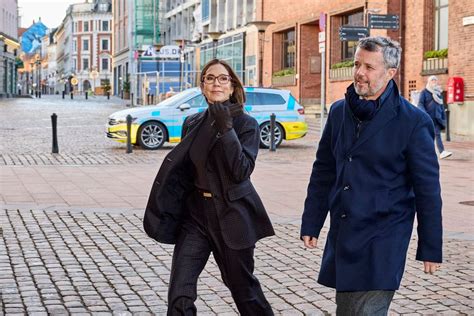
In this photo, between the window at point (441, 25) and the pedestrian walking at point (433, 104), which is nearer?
the pedestrian walking at point (433, 104)

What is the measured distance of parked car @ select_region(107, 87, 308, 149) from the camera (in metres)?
21.8

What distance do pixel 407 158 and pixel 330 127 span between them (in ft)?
1.36

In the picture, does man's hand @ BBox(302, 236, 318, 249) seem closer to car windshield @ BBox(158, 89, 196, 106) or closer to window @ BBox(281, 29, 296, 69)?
car windshield @ BBox(158, 89, 196, 106)

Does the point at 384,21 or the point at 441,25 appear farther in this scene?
the point at 441,25

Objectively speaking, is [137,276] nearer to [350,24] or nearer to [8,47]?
[350,24]

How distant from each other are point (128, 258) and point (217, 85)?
145 inches

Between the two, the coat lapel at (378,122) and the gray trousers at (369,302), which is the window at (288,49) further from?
the gray trousers at (369,302)

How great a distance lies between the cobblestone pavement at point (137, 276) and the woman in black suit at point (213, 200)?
1.46 meters

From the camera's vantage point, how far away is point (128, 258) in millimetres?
8227

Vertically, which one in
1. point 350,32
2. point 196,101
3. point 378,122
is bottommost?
point 196,101

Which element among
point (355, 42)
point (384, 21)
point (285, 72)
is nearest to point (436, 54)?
point (384, 21)

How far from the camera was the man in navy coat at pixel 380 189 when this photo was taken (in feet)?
13.0

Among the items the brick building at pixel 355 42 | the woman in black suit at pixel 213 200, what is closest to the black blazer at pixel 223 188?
the woman in black suit at pixel 213 200

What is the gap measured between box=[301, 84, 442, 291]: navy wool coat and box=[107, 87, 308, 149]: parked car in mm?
17772
